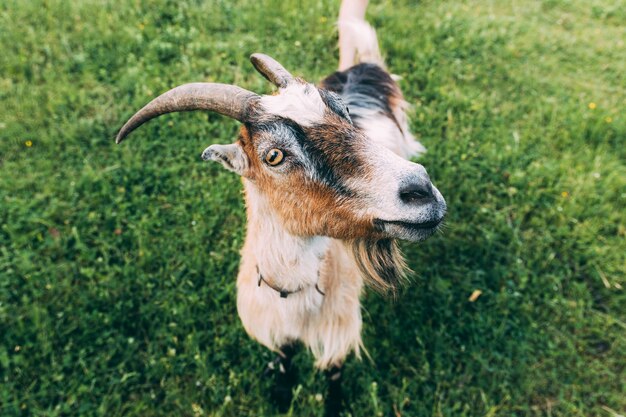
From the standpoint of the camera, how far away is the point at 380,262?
2.53 meters

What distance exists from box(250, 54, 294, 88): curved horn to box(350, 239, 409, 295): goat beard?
89cm

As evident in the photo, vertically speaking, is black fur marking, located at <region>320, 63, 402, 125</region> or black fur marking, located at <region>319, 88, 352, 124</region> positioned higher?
black fur marking, located at <region>319, 88, 352, 124</region>

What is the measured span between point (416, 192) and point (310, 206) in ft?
1.74

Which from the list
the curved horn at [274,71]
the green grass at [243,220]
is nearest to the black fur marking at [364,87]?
the green grass at [243,220]

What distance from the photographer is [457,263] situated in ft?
13.4

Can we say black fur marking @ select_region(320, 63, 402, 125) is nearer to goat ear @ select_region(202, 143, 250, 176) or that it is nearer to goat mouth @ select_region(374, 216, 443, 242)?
goat ear @ select_region(202, 143, 250, 176)

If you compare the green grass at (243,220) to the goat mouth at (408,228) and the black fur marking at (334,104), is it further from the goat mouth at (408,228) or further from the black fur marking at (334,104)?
the black fur marking at (334,104)

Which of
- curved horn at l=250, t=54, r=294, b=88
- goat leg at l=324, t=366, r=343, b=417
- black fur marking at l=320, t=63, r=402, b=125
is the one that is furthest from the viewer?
black fur marking at l=320, t=63, r=402, b=125

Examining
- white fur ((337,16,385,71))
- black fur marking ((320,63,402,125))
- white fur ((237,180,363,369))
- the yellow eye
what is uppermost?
the yellow eye

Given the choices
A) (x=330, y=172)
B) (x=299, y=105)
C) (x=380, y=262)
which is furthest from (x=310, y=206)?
(x=380, y=262)

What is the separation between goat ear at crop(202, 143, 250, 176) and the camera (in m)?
2.24

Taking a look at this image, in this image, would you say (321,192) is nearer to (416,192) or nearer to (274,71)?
(416,192)

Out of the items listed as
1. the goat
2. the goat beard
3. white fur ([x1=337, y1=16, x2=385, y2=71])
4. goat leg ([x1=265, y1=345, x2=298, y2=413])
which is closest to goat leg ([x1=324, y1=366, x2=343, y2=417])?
the goat

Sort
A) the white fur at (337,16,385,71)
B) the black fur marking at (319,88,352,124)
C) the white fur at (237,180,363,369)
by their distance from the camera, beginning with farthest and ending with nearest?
the white fur at (337,16,385,71) < the white fur at (237,180,363,369) < the black fur marking at (319,88,352,124)
